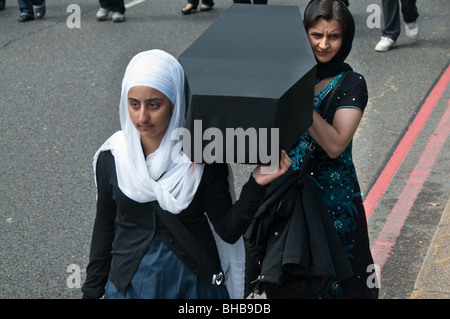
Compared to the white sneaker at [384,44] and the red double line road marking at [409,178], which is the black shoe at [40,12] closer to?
the white sneaker at [384,44]

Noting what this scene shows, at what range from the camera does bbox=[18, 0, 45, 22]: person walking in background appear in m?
9.69

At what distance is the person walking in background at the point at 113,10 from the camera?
31.2 feet

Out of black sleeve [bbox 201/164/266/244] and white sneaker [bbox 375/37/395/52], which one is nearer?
black sleeve [bbox 201/164/266/244]

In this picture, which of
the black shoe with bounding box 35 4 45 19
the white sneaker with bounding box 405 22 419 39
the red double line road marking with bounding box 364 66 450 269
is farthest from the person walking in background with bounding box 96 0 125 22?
the red double line road marking with bounding box 364 66 450 269

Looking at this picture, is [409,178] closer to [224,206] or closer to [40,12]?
[224,206]

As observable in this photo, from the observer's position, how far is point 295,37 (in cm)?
260

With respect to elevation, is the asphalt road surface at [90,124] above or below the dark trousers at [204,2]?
above

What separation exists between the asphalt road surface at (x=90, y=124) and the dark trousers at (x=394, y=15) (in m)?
0.25

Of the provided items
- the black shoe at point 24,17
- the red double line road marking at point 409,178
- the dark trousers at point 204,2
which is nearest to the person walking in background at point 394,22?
the red double line road marking at point 409,178

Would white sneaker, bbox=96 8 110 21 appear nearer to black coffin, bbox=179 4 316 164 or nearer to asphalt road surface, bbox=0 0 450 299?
asphalt road surface, bbox=0 0 450 299

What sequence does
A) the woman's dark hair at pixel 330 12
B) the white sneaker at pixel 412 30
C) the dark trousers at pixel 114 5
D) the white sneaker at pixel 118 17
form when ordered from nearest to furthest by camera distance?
1. the woman's dark hair at pixel 330 12
2. the white sneaker at pixel 412 30
3. the dark trousers at pixel 114 5
4. the white sneaker at pixel 118 17

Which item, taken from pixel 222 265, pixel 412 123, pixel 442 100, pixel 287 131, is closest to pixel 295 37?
pixel 287 131

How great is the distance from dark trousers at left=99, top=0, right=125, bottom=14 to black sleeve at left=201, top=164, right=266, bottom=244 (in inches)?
285

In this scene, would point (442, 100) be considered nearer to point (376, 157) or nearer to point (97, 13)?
point (376, 157)
